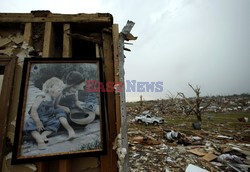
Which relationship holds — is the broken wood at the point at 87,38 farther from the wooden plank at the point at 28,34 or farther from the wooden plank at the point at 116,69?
the wooden plank at the point at 28,34

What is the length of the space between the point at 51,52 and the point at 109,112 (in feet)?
4.49

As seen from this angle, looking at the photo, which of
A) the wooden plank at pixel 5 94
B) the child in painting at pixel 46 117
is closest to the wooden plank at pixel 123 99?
the child in painting at pixel 46 117

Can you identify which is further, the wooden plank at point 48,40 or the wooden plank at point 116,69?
the wooden plank at point 48,40

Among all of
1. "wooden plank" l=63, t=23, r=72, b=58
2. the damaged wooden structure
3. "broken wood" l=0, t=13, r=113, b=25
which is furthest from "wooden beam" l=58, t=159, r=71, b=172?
"broken wood" l=0, t=13, r=113, b=25

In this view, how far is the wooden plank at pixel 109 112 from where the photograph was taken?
1.98m

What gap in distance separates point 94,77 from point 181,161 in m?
4.62

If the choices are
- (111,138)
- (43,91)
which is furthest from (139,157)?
(43,91)

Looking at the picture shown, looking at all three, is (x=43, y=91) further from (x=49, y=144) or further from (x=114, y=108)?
(x=114, y=108)

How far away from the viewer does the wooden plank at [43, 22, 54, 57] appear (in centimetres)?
217

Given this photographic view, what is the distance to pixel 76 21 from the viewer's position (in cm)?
233

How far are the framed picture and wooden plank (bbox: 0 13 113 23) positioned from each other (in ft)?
2.42

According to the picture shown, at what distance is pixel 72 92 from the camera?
203cm

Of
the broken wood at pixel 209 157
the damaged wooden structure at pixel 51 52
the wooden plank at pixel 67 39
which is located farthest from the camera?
the broken wood at pixel 209 157

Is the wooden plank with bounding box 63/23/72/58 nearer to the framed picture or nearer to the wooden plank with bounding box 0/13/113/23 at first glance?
the wooden plank with bounding box 0/13/113/23
